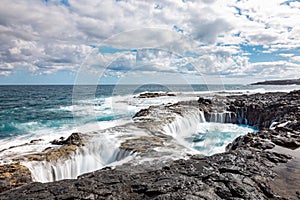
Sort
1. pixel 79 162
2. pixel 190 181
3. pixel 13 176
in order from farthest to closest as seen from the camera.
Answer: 1. pixel 79 162
2. pixel 13 176
3. pixel 190 181

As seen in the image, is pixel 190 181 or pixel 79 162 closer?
pixel 190 181

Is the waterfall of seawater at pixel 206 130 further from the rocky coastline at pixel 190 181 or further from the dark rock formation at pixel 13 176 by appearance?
the dark rock formation at pixel 13 176

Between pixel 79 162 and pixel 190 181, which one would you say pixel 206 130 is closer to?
pixel 79 162

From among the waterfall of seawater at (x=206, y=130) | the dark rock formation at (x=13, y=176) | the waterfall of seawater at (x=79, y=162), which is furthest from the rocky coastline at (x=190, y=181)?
the waterfall of seawater at (x=206, y=130)

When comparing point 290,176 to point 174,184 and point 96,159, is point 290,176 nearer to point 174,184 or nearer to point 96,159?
point 174,184

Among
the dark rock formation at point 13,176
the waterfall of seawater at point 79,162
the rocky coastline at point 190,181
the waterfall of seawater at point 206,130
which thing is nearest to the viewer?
the rocky coastline at point 190,181

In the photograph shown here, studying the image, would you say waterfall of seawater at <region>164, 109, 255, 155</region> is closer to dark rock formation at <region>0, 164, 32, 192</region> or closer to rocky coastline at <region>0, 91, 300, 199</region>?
rocky coastline at <region>0, 91, 300, 199</region>

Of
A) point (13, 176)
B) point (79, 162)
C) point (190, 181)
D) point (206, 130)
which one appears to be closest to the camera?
point (190, 181)

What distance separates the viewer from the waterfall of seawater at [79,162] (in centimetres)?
906

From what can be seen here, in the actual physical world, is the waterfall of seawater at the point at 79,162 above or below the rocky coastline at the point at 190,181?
below

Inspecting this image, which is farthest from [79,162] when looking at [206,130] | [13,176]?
[206,130]

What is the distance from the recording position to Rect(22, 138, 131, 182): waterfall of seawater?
29.7 feet

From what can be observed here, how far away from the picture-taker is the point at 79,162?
10562mm

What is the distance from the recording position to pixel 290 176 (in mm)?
5945
